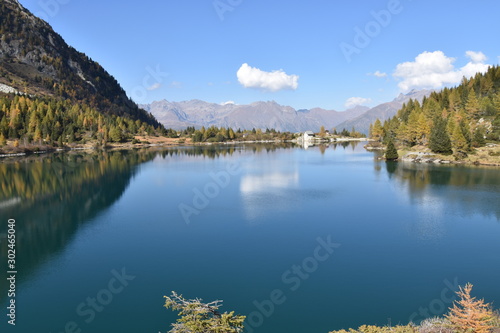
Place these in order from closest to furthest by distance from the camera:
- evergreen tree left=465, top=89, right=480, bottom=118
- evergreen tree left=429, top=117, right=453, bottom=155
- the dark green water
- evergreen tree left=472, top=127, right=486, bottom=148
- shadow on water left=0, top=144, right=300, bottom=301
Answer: the dark green water
shadow on water left=0, top=144, right=300, bottom=301
evergreen tree left=429, top=117, right=453, bottom=155
evergreen tree left=472, top=127, right=486, bottom=148
evergreen tree left=465, top=89, right=480, bottom=118

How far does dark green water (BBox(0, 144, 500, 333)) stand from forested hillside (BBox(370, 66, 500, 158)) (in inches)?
1685

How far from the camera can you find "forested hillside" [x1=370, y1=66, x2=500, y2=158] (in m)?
112

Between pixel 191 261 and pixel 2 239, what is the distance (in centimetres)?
2522

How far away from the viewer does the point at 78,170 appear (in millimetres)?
99812

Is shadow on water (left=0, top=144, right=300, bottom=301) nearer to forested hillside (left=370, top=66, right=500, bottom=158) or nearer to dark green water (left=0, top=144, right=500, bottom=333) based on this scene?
dark green water (left=0, top=144, right=500, bottom=333)

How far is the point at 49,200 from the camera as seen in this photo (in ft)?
206

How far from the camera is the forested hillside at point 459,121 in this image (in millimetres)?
112250

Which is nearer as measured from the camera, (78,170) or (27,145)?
(78,170)

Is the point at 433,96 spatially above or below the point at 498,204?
above

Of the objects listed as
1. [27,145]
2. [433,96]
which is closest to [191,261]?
[27,145]

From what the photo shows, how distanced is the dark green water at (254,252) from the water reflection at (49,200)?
11.6 inches

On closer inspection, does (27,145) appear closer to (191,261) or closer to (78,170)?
(78,170)

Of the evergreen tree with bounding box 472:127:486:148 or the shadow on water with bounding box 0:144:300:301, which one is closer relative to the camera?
the shadow on water with bounding box 0:144:300:301

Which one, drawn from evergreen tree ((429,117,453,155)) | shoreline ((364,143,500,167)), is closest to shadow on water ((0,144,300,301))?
shoreline ((364,143,500,167))
